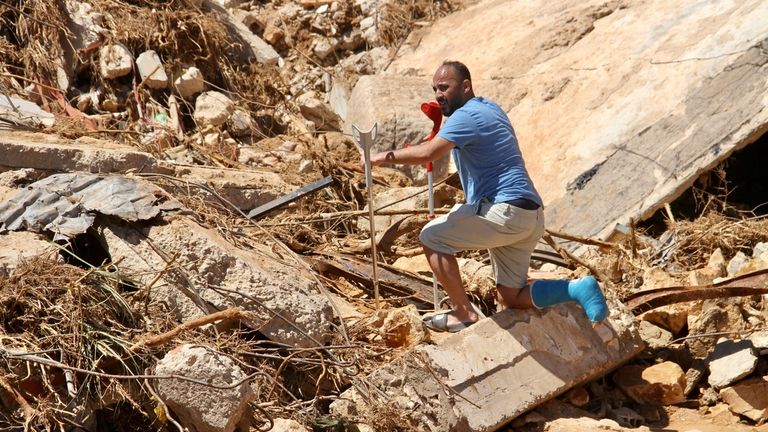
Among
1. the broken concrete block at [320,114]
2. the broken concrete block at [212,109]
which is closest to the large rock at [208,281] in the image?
the broken concrete block at [212,109]

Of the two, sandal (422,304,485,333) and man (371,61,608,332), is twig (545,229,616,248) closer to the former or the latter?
man (371,61,608,332)

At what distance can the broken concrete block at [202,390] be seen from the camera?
455 centimetres

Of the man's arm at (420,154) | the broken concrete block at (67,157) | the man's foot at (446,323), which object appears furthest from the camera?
the broken concrete block at (67,157)

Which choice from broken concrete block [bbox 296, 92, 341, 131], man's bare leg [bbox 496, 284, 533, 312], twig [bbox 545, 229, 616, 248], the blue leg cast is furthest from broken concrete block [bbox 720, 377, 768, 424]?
broken concrete block [bbox 296, 92, 341, 131]

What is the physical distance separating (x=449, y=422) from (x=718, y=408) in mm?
1522

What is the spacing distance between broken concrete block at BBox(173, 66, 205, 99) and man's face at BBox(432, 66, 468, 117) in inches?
173

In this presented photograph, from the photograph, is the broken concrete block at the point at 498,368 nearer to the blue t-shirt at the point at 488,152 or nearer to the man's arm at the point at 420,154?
the blue t-shirt at the point at 488,152

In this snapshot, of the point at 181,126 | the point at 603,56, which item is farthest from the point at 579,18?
the point at 181,126

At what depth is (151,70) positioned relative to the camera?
9234 mm

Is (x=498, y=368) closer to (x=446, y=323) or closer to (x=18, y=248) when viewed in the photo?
(x=446, y=323)

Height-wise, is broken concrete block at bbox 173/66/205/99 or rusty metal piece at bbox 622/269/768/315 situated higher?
rusty metal piece at bbox 622/269/768/315

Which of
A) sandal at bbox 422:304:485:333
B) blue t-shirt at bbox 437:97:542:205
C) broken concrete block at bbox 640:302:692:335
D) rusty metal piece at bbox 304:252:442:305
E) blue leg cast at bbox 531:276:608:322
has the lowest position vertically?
broken concrete block at bbox 640:302:692:335

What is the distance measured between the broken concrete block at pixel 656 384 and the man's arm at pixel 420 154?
1611mm

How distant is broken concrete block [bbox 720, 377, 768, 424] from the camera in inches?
209
